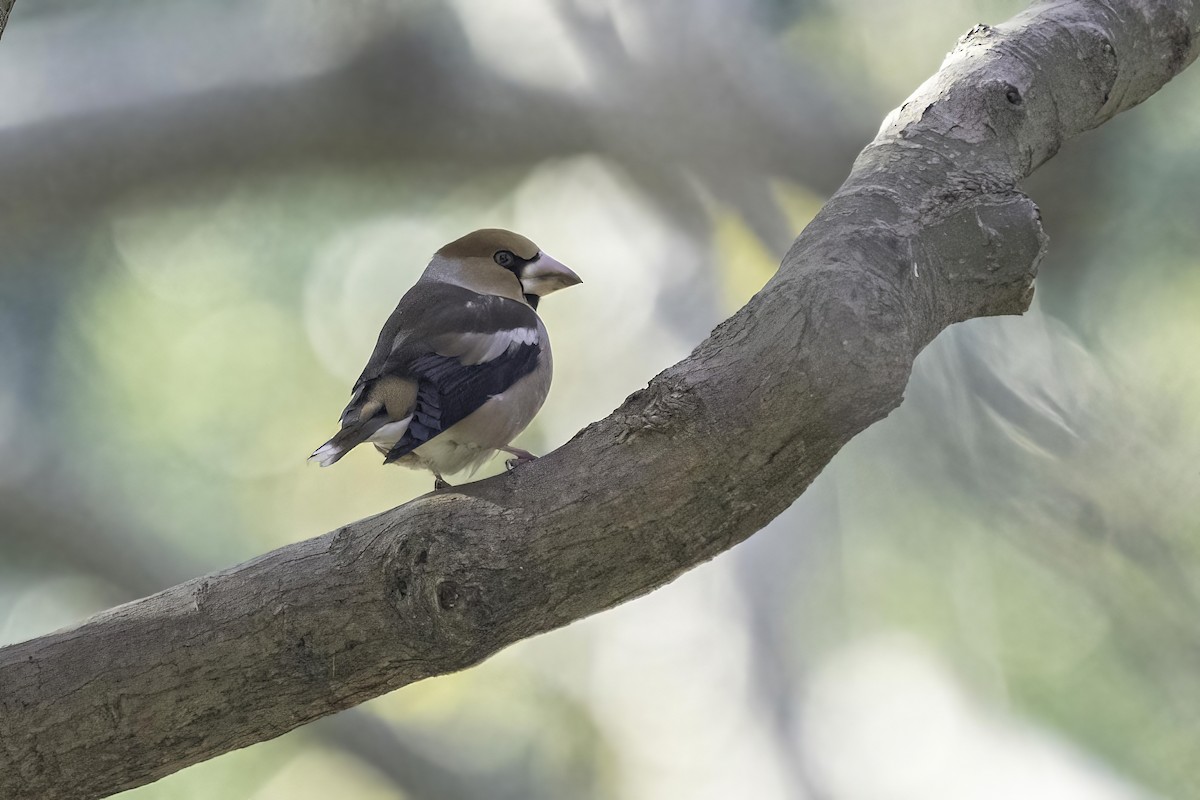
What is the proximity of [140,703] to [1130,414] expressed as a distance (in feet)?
10.4

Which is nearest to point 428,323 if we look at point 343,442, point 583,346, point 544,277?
point 343,442

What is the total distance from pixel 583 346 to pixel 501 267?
1.65 metres

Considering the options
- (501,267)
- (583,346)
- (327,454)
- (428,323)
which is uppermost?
(501,267)

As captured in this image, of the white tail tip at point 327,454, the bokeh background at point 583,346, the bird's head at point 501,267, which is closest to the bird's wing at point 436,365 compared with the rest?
the white tail tip at point 327,454

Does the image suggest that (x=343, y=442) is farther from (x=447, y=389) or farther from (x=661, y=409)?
(x=661, y=409)

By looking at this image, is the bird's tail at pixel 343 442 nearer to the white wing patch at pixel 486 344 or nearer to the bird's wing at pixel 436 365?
the bird's wing at pixel 436 365

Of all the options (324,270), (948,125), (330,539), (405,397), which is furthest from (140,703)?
(324,270)

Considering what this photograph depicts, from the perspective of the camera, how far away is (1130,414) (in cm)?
357

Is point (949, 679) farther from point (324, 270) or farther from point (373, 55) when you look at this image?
point (373, 55)

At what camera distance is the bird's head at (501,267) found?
2529mm

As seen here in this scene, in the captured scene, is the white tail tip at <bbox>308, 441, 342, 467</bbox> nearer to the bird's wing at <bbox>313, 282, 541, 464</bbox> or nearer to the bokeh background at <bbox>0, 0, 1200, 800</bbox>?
the bird's wing at <bbox>313, 282, 541, 464</bbox>

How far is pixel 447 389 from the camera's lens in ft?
6.41

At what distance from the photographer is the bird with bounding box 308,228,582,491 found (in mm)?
1893

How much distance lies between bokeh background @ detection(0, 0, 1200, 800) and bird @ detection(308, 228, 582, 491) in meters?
1.92
